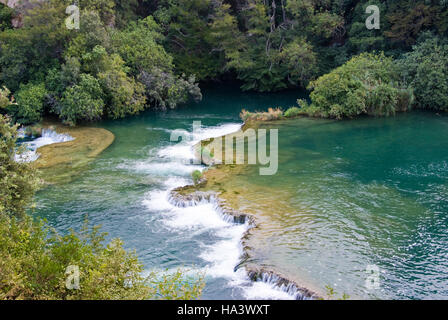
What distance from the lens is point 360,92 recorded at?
2952cm

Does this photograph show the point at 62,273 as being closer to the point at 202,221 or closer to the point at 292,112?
the point at 202,221

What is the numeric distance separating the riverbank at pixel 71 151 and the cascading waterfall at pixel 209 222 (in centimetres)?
288

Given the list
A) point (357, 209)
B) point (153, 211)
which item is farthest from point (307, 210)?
point (153, 211)

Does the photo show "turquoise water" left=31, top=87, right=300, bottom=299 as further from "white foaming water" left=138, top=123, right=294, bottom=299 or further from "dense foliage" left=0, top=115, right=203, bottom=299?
"dense foliage" left=0, top=115, right=203, bottom=299

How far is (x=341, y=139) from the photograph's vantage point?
26.3 metres

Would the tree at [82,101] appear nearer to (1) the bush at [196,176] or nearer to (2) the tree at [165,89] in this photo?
(2) the tree at [165,89]

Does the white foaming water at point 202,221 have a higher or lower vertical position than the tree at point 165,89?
lower

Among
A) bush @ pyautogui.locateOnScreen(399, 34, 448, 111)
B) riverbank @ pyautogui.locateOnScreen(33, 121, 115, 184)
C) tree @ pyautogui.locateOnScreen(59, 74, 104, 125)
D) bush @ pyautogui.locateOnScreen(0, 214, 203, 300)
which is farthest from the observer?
bush @ pyautogui.locateOnScreen(399, 34, 448, 111)

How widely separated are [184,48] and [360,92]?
1576 cm

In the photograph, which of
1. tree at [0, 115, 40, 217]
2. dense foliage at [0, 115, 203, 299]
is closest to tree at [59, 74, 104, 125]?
tree at [0, 115, 40, 217]

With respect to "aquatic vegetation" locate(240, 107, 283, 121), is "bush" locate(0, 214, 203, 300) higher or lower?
lower

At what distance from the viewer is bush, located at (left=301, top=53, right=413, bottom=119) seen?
97.1 feet

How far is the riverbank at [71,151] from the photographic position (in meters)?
22.2

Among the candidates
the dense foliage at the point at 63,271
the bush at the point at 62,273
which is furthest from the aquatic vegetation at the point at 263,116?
the bush at the point at 62,273
